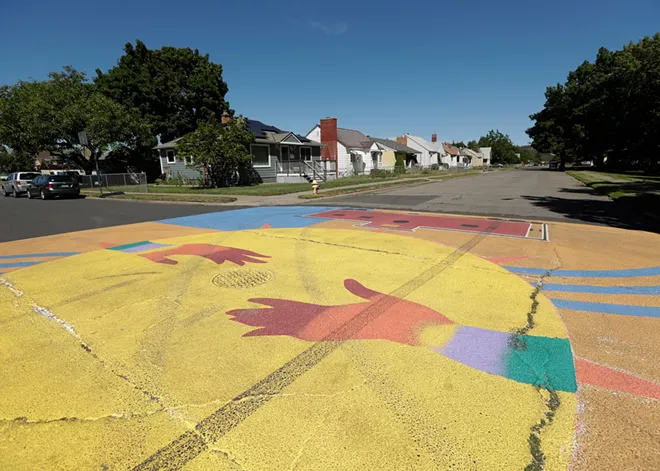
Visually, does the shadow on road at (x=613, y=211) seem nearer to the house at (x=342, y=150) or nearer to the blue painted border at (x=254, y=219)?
the blue painted border at (x=254, y=219)

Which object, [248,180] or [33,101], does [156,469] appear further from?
[33,101]

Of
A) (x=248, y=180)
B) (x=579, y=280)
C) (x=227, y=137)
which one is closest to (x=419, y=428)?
(x=579, y=280)

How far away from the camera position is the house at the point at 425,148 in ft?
222

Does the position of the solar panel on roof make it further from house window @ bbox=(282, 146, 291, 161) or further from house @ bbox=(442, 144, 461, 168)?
house @ bbox=(442, 144, 461, 168)

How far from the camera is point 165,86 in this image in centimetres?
4038

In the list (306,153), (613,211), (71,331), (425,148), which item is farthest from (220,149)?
(425,148)

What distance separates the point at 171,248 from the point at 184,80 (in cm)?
4137

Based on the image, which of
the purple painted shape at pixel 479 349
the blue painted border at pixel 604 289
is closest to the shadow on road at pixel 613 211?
the blue painted border at pixel 604 289

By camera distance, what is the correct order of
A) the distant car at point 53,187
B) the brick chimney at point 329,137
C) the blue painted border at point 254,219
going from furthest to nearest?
the brick chimney at point 329,137 < the distant car at point 53,187 < the blue painted border at point 254,219

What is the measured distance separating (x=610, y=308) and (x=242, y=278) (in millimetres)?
5256

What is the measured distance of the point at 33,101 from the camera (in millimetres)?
29656

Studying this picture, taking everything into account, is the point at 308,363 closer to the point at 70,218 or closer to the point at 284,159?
the point at 70,218

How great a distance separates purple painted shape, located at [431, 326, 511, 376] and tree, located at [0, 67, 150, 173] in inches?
1283

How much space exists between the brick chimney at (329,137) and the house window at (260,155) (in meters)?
12.6
